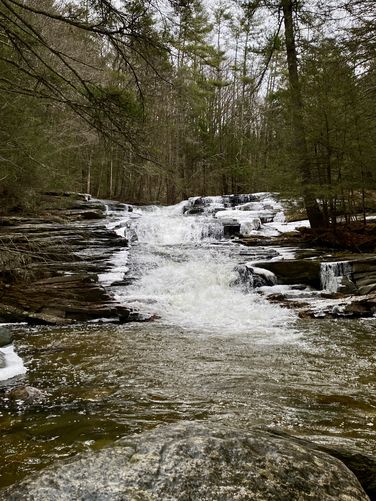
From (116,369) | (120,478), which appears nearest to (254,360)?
(116,369)

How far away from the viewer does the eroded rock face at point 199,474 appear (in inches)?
62.2

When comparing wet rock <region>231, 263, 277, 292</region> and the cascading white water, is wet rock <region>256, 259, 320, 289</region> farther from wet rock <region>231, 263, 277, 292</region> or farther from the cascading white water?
the cascading white water

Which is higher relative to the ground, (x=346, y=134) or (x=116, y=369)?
(x=346, y=134)

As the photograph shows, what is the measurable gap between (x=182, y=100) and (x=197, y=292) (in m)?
6.75

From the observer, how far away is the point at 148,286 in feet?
32.7

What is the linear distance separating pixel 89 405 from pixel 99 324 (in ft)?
13.9

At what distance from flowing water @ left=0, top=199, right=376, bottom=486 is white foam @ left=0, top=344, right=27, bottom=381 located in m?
0.13

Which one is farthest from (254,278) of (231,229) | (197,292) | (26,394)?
(26,394)

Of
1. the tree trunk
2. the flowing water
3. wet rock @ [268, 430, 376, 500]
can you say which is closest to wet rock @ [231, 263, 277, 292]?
the flowing water

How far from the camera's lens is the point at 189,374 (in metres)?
4.82

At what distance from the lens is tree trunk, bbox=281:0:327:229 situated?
40.0 feet

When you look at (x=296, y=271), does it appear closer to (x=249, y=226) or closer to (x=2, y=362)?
(x=249, y=226)

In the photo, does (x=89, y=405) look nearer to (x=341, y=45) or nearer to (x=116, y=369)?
(x=116, y=369)

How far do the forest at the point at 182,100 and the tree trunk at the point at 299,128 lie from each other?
0.04 metres
